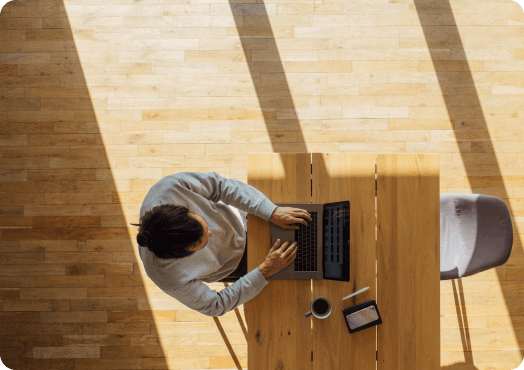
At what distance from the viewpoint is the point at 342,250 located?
159 cm

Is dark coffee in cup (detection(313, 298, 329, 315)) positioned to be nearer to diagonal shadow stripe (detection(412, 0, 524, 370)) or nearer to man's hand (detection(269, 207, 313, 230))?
man's hand (detection(269, 207, 313, 230))

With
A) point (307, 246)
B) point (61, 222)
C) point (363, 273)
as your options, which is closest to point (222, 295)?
point (307, 246)

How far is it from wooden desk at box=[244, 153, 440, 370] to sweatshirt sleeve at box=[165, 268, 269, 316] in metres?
0.11

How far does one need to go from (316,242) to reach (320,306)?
1.02ft

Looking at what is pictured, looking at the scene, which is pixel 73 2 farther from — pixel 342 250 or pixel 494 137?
pixel 494 137

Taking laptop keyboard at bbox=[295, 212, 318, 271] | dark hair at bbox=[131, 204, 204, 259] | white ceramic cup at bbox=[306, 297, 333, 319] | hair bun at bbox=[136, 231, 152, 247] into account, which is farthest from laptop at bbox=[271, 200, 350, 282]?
hair bun at bbox=[136, 231, 152, 247]

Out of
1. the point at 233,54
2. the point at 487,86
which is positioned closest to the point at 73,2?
the point at 233,54

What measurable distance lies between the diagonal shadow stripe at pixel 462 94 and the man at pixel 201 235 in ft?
5.35

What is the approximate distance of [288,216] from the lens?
163 cm

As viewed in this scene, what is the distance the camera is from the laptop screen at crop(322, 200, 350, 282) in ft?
5.15

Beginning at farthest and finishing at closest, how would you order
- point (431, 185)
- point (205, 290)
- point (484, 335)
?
point (484, 335)
point (431, 185)
point (205, 290)

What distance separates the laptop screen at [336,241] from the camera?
1569mm

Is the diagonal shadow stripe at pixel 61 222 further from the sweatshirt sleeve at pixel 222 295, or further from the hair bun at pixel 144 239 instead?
the hair bun at pixel 144 239

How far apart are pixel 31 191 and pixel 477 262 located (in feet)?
9.95
